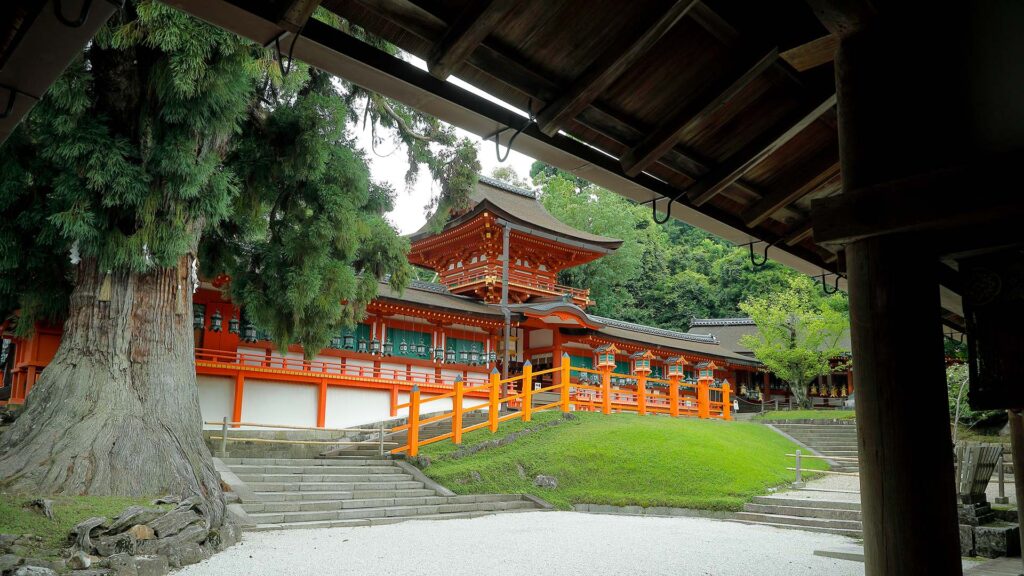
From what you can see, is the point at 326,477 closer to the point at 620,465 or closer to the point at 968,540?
the point at 620,465

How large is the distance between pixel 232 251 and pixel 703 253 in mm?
35246

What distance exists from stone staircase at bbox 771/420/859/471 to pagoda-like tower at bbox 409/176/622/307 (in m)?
7.71

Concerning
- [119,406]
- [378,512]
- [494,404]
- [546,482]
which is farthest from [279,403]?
[119,406]

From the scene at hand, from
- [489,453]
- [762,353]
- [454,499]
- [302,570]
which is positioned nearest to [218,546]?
[302,570]

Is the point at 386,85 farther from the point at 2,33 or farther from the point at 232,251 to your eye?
the point at 232,251

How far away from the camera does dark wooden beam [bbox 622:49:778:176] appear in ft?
10.3

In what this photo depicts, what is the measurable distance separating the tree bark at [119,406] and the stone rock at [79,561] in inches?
54.0

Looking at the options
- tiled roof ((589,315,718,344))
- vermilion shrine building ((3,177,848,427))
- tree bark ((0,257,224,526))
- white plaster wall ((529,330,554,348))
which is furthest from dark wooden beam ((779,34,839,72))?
tiled roof ((589,315,718,344))

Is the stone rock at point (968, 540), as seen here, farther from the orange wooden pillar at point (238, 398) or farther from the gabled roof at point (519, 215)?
the orange wooden pillar at point (238, 398)

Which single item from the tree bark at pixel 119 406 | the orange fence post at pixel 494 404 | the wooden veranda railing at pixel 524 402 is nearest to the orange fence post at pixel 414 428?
the wooden veranda railing at pixel 524 402

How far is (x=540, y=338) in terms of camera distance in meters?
22.7

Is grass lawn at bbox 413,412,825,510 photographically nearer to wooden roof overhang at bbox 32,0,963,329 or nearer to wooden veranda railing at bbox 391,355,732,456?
wooden veranda railing at bbox 391,355,732,456

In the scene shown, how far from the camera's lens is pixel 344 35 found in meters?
2.82

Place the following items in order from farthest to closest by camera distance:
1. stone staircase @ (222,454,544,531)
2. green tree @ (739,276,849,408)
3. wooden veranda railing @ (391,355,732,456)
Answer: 1. green tree @ (739,276,849,408)
2. wooden veranda railing @ (391,355,732,456)
3. stone staircase @ (222,454,544,531)
